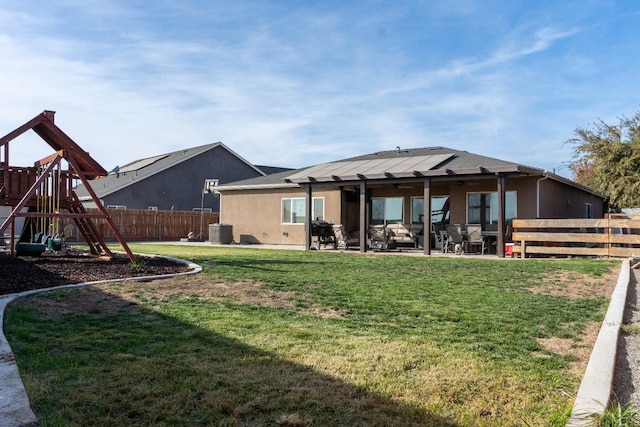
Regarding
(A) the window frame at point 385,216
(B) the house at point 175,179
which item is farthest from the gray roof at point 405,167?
(B) the house at point 175,179

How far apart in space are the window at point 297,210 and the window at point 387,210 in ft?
7.10

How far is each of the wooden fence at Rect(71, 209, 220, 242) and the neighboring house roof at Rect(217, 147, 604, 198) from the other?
7590mm

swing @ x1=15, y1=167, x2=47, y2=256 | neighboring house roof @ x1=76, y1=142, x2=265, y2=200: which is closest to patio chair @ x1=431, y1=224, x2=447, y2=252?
swing @ x1=15, y1=167, x2=47, y2=256

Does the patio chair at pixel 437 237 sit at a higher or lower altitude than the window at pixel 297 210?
lower

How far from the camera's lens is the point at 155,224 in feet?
91.4

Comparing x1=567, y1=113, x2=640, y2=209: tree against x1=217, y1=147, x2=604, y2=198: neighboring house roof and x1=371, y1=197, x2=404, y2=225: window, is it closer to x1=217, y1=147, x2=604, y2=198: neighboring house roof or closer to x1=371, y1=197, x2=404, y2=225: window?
x1=217, y1=147, x2=604, y2=198: neighboring house roof

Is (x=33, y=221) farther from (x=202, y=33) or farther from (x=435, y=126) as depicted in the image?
(x=435, y=126)

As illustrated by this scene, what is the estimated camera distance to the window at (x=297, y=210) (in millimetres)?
20953

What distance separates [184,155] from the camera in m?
32.4

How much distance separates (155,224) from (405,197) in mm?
14949

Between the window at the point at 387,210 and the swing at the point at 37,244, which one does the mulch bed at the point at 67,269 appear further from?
the window at the point at 387,210

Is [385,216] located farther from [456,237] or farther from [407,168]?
[456,237]

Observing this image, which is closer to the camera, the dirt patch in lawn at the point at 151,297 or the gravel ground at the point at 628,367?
the gravel ground at the point at 628,367

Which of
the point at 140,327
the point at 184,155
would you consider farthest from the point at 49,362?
the point at 184,155
